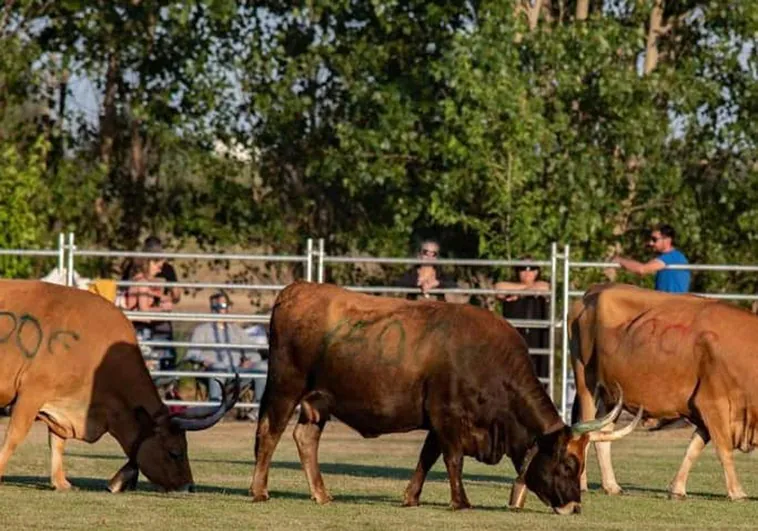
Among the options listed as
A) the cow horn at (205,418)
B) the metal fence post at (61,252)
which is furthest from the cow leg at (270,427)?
the metal fence post at (61,252)

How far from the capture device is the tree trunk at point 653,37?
1123 inches

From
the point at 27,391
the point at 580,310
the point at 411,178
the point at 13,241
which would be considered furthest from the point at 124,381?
the point at 411,178

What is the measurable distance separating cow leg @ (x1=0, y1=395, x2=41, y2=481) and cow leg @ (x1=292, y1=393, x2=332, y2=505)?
1.97 metres

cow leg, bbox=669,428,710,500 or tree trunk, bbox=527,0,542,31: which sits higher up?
tree trunk, bbox=527,0,542,31

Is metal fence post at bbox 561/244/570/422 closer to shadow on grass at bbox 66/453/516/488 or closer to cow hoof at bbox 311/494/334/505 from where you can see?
shadow on grass at bbox 66/453/516/488

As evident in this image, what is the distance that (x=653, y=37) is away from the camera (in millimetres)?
28594

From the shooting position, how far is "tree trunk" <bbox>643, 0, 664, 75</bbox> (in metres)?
28.5

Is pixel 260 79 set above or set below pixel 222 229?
above

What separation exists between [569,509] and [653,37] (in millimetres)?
15596

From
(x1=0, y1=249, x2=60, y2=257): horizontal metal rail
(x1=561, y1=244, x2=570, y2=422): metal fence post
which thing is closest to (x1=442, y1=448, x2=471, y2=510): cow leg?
(x1=561, y1=244, x2=570, y2=422): metal fence post

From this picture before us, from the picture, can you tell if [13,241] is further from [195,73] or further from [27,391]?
[27,391]

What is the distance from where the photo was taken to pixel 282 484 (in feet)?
52.7

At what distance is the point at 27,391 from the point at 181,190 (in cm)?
1448

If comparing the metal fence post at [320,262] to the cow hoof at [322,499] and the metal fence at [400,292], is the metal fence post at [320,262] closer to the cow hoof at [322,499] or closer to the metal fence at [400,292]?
the metal fence at [400,292]
